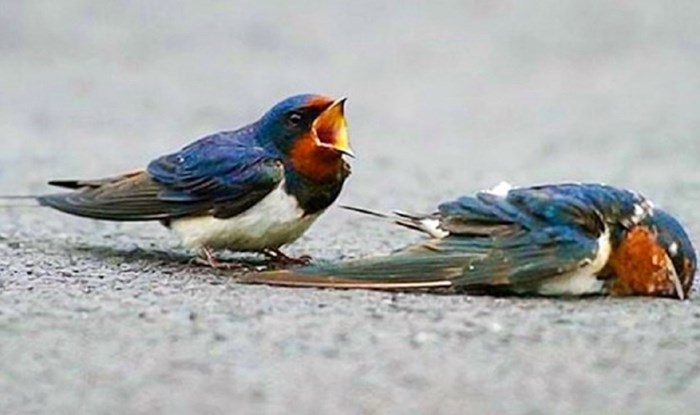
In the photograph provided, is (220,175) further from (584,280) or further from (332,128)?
(584,280)

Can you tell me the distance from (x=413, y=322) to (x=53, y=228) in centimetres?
225

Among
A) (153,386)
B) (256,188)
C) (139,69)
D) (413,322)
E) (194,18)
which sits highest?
(194,18)

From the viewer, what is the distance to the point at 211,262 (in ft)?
13.8

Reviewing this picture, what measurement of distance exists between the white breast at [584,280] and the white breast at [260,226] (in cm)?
68

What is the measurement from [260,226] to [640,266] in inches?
38.1

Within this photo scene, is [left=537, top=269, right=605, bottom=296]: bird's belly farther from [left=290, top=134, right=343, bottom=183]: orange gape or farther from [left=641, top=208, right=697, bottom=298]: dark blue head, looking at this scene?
[left=290, top=134, right=343, bottom=183]: orange gape

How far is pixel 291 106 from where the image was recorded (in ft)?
13.4

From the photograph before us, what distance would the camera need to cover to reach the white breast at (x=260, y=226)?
4039 millimetres

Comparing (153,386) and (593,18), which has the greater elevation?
(593,18)

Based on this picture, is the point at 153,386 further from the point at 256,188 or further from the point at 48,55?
the point at 48,55

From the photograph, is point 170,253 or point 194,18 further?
point 194,18

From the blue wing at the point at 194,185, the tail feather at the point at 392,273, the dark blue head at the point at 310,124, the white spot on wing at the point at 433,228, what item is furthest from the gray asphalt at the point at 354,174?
the dark blue head at the point at 310,124

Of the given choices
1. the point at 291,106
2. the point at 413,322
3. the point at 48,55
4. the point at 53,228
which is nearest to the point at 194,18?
the point at 48,55

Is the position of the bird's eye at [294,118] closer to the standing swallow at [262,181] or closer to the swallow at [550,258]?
the standing swallow at [262,181]
